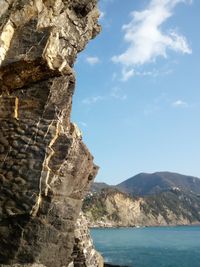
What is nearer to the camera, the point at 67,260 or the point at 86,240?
the point at 67,260

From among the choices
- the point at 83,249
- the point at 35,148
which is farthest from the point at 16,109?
the point at 83,249

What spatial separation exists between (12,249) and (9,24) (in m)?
7.11

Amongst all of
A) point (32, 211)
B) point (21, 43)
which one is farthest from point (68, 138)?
point (21, 43)

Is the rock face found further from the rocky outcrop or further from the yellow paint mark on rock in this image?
the rocky outcrop

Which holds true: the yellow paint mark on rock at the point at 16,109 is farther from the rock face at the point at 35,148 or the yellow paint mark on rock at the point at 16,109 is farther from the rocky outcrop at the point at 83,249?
the rocky outcrop at the point at 83,249

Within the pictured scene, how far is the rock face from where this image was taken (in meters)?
12.6

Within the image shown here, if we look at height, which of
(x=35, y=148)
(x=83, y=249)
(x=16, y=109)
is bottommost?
(x=83, y=249)

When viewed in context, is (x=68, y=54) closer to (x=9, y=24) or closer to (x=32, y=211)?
(x=9, y=24)

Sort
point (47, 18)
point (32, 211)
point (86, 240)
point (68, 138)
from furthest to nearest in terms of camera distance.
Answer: point (86, 240) → point (47, 18) → point (68, 138) → point (32, 211)

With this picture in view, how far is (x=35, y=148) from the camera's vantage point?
13039 millimetres

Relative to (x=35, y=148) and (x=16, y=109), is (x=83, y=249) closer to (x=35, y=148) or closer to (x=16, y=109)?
(x=35, y=148)

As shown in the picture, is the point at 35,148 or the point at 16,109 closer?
the point at 35,148

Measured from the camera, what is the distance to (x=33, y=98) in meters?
13.6

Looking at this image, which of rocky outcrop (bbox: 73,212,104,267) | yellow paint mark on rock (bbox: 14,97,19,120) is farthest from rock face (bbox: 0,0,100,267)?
rocky outcrop (bbox: 73,212,104,267)
